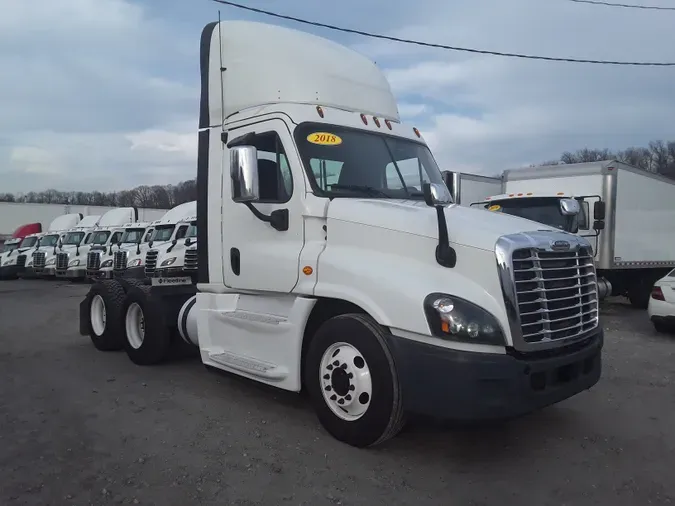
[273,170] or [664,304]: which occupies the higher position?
[273,170]

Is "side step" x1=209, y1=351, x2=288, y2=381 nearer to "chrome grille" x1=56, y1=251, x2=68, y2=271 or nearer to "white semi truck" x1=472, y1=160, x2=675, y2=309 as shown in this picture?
"white semi truck" x1=472, y1=160, x2=675, y2=309

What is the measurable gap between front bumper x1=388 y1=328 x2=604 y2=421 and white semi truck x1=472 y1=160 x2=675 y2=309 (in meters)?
8.37

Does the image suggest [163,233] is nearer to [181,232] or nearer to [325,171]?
[181,232]

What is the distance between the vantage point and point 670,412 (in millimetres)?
5816

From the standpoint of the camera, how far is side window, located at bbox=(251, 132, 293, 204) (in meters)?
5.24

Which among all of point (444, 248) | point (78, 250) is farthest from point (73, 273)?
point (444, 248)

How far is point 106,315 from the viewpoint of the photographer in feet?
27.8

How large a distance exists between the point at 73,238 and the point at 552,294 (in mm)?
24692

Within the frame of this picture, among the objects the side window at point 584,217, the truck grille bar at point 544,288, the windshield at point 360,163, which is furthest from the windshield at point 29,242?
the truck grille bar at point 544,288

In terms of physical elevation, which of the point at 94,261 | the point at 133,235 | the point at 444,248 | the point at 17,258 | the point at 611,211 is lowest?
the point at 17,258

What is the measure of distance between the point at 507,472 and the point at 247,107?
403 cm

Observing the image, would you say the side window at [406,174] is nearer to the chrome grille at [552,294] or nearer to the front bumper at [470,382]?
the chrome grille at [552,294]

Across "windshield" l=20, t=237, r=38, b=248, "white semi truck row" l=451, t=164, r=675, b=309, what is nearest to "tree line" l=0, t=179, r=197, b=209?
"windshield" l=20, t=237, r=38, b=248

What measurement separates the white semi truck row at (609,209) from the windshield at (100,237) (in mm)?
15881
